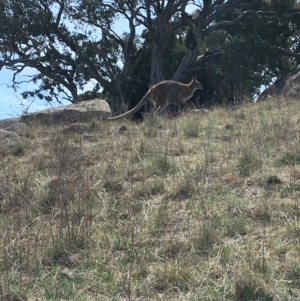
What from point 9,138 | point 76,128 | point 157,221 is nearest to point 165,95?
point 76,128

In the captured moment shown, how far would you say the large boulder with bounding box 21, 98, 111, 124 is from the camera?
43.7 ft

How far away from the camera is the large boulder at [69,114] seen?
13.3 m

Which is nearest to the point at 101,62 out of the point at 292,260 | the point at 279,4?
the point at 279,4

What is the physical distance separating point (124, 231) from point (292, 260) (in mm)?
1515

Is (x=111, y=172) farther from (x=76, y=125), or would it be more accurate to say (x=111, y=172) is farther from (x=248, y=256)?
(x=76, y=125)

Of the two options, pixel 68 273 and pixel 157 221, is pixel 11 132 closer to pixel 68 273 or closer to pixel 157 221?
pixel 157 221

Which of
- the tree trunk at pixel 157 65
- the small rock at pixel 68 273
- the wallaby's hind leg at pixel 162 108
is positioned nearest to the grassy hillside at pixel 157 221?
the small rock at pixel 68 273

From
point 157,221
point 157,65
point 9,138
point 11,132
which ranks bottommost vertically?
point 157,221

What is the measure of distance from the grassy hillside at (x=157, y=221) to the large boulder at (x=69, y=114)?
4731 millimetres

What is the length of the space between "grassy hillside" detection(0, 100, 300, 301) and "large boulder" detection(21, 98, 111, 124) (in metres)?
4.73

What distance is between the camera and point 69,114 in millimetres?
13531

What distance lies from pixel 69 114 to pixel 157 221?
337 inches

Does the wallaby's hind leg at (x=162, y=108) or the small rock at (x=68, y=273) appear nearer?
the small rock at (x=68, y=273)

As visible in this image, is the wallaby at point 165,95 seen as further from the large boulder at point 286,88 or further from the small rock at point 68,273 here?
the small rock at point 68,273
